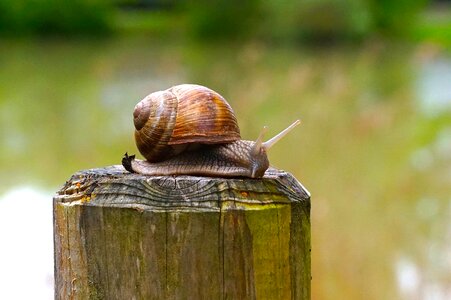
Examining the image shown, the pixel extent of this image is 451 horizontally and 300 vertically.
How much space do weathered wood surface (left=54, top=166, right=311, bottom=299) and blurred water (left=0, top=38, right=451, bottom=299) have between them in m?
3.55

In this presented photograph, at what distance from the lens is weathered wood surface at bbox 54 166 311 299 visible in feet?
6.98

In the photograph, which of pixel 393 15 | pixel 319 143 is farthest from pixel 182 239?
pixel 393 15

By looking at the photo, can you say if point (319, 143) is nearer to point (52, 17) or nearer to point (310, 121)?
point (310, 121)

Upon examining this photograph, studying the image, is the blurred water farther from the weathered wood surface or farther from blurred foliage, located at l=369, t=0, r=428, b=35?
blurred foliage, located at l=369, t=0, r=428, b=35

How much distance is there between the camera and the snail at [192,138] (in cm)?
250

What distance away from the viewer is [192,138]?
251 cm

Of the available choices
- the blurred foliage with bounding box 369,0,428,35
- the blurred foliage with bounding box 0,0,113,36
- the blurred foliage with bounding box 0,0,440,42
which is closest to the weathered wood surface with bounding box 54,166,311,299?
the blurred foliage with bounding box 0,0,440,42

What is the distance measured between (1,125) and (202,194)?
12.6 metres

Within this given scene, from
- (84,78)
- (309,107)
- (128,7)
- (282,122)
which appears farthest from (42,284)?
(128,7)

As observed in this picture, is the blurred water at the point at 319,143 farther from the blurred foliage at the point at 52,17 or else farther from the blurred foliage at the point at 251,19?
the blurred foliage at the point at 52,17

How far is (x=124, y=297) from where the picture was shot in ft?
7.11

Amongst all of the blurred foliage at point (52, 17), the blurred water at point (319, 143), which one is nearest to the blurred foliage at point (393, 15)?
the blurred foliage at point (52, 17)

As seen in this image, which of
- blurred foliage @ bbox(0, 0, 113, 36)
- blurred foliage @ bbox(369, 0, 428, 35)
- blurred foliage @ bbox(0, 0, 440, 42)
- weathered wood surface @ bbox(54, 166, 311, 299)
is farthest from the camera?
blurred foliage @ bbox(369, 0, 428, 35)

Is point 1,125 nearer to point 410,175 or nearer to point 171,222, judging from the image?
point 410,175
